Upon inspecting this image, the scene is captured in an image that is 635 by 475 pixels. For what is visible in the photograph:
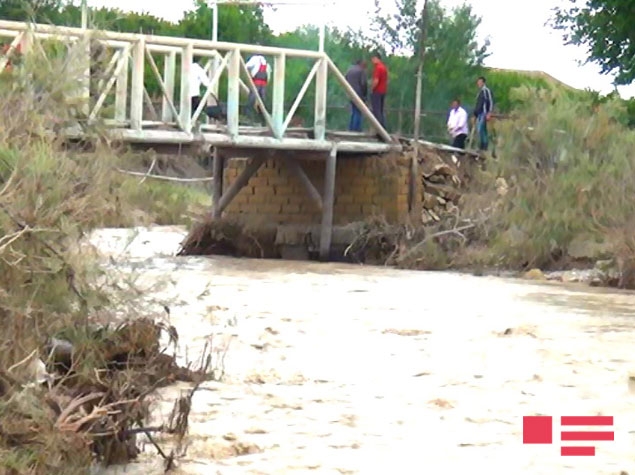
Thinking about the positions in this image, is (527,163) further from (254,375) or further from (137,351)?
(137,351)

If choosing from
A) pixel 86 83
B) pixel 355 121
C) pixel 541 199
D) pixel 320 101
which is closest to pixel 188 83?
pixel 320 101

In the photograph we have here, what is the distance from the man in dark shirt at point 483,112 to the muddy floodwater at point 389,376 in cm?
716

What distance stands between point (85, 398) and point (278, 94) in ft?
50.4

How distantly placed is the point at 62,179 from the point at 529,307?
10241 millimetres

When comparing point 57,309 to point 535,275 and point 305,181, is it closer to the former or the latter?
point 535,275

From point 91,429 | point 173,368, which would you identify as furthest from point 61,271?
point 173,368

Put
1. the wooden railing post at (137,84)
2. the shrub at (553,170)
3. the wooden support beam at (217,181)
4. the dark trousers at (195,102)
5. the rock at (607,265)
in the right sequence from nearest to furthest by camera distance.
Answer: the wooden railing post at (137,84), the rock at (607,265), the dark trousers at (195,102), the shrub at (553,170), the wooden support beam at (217,181)

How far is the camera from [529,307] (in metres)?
17.0

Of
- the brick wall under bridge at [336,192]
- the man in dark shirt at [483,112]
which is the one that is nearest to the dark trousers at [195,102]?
the brick wall under bridge at [336,192]

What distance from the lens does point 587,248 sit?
73.4 feet

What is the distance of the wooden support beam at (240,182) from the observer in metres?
25.0

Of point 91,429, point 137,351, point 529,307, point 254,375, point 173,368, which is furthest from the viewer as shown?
point 529,307

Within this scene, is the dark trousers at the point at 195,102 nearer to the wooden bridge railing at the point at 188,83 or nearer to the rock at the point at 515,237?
the wooden bridge railing at the point at 188,83

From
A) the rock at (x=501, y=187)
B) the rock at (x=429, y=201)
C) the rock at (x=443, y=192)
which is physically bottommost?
the rock at (x=429, y=201)
